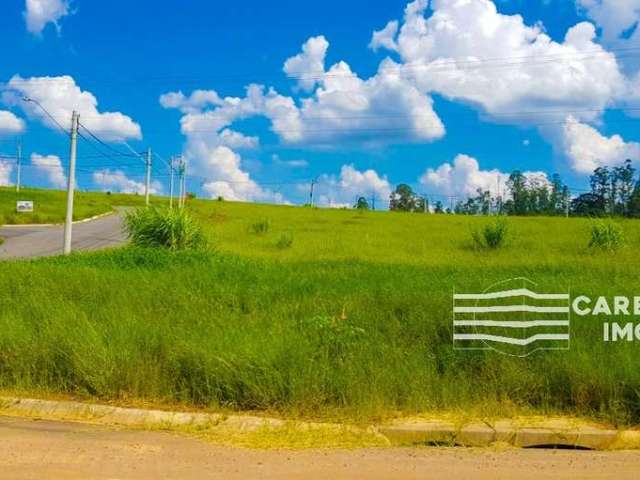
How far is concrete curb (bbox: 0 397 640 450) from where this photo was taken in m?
5.83

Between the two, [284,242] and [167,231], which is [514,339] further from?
[284,242]

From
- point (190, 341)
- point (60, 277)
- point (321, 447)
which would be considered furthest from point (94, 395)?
point (60, 277)

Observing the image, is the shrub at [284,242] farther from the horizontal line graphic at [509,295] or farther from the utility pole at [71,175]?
the horizontal line graphic at [509,295]

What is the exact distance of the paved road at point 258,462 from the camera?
484cm

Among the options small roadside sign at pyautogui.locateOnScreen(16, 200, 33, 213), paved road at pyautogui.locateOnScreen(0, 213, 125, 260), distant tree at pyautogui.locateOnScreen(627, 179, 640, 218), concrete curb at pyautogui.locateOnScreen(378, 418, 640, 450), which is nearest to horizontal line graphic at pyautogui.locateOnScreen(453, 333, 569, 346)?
concrete curb at pyautogui.locateOnScreen(378, 418, 640, 450)

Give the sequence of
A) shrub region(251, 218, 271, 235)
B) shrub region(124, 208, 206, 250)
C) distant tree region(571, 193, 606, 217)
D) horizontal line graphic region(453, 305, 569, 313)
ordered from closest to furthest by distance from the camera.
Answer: horizontal line graphic region(453, 305, 569, 313)
shrub region(124, 208, 206, 250)
shrub region(251, 218, 271, 235)
distant tree region(571, 193, 606, 217)

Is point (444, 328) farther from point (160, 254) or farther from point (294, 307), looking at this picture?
point (160, 254)

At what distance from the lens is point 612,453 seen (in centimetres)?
554

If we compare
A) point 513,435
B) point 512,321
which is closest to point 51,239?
point 512,321

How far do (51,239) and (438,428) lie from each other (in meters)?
35.1

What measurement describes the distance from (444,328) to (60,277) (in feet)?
24.2

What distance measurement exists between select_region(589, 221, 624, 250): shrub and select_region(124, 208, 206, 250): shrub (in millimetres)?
13720

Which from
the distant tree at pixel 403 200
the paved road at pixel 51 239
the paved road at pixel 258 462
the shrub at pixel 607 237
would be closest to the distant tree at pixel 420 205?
the distant tree at pixel 403 200

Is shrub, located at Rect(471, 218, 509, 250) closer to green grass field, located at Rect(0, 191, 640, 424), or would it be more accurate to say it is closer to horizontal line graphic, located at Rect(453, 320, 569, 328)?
green grass field, located at Rect(0, 191, 640, 424)
